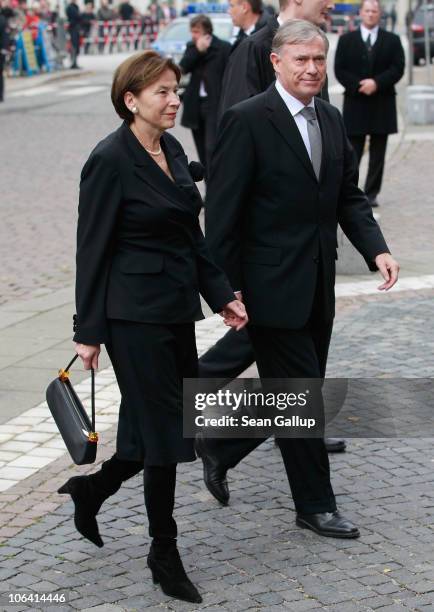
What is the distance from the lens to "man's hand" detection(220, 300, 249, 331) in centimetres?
480

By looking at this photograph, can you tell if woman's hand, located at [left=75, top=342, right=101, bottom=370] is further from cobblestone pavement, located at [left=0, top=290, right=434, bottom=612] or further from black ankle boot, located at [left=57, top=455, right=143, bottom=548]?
cobblestone pavement, located at [left=0, top=290, right=434, bottom=612]

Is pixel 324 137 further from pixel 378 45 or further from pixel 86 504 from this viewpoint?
pixel 378 45

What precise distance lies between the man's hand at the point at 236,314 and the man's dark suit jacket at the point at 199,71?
8226mm

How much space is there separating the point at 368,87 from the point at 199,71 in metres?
1.64

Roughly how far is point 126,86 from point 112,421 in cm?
259

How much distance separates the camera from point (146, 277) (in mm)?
4508

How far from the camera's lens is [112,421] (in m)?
6.74

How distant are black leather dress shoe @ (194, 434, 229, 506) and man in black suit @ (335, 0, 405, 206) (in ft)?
24.8

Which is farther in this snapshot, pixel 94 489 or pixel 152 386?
pixel 94 489

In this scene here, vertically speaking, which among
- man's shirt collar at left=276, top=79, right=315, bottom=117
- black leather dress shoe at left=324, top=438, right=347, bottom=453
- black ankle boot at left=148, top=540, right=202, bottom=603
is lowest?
black leather dress shoe at left=324, top=438, right=347, bottom=453

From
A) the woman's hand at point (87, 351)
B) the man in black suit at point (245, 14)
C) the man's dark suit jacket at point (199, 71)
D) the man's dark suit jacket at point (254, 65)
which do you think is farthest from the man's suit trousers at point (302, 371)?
the man's dark suit jacket at point (199, 71)

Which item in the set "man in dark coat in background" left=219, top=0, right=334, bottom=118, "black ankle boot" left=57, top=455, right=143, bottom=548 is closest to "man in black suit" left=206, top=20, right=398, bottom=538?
→ "black ankle boot" left=57, top=455, right=143, bottom=548

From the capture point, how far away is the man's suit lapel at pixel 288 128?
4996 millimetres

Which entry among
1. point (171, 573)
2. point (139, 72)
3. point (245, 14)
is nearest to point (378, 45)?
point (245, 14)
